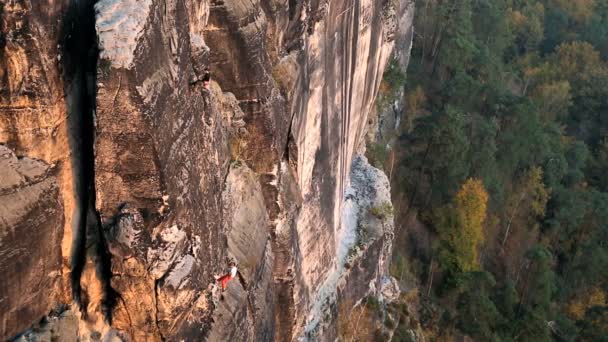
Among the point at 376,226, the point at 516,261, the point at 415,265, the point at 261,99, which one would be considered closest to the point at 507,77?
the point at 516,261

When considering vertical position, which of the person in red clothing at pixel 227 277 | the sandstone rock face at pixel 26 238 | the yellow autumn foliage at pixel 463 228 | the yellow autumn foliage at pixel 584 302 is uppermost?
the sandstone rock face at pixel 26 238

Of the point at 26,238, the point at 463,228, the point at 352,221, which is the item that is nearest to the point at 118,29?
the point at 26,238

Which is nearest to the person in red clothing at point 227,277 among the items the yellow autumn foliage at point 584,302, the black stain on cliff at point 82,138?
the black stain on cliff at point 82,138

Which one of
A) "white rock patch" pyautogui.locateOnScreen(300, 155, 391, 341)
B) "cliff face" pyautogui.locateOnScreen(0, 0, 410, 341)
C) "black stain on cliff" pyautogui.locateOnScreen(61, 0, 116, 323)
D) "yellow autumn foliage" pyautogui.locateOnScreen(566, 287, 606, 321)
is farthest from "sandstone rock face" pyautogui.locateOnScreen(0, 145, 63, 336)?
"yellow autumn foliage" pyautogui.locateOnScreen(566, 287, 606, 321)

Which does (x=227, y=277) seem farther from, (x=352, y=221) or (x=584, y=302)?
(x=584, y=302)

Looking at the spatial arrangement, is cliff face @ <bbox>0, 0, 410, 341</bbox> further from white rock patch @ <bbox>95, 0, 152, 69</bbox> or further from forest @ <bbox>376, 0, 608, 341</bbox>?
forest @ <bbox>376, 0, 608, 341</bbox>

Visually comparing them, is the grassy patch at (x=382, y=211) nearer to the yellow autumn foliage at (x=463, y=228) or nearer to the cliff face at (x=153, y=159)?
the cliff face at (x=153, y=159)

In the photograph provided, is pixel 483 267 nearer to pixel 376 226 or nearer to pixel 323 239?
pixel 376 226
